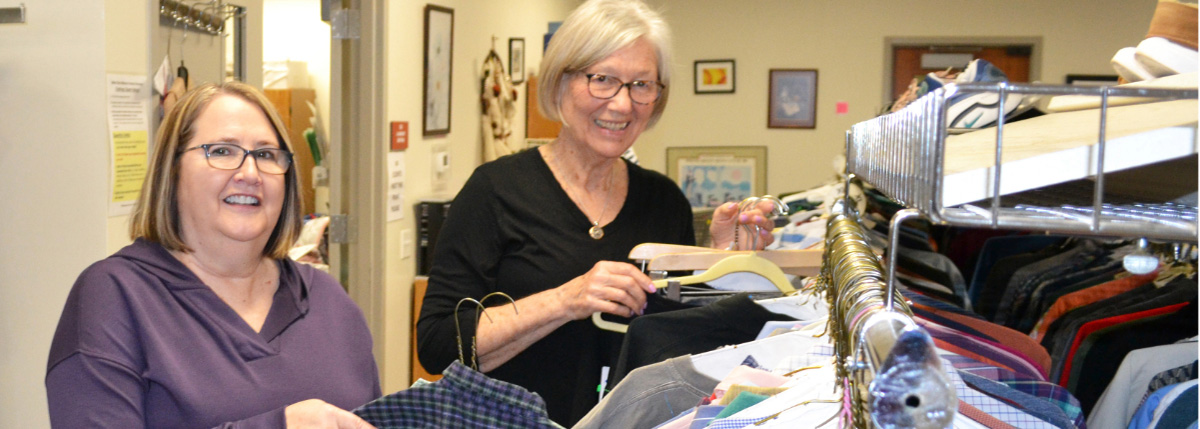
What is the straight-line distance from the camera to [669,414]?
1.39 meters

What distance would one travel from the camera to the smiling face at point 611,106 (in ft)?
6.11

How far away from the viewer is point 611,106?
1861 mm

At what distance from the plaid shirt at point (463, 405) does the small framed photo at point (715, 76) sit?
7.51m

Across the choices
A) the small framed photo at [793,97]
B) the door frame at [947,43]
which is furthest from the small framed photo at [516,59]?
the door frame at [947,43]

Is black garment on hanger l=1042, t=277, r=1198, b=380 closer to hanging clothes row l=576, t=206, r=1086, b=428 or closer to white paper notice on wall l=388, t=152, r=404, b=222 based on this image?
hanging clothes row l=576, t=206, r=1086, b=428

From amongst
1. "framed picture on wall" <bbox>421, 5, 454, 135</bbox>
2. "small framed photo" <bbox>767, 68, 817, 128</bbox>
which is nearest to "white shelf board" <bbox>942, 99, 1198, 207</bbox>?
"framed picture on wall" <bbox>421, 5, 454, 135</bbox>

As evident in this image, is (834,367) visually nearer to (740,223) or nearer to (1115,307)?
(740,223)

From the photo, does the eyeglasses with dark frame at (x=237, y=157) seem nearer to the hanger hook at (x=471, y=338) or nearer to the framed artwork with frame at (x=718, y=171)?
the hanger hook at (x=471, y=338)

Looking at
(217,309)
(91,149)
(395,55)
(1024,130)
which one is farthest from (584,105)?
(395,55)

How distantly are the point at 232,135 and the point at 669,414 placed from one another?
91 centimetres

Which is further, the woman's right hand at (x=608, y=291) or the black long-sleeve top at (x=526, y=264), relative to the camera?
the black long-sleeve top at (x=526, y=264)

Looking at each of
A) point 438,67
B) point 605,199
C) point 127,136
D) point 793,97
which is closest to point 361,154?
point 438,67

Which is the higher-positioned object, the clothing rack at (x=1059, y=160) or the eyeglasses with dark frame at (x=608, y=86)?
the eyeglasses with dark frame at (x=608, y=86)

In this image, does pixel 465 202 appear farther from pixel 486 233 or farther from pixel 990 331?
pixel 990 331
